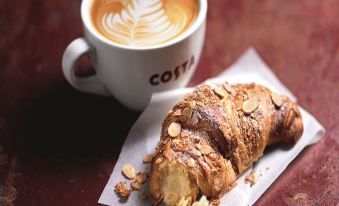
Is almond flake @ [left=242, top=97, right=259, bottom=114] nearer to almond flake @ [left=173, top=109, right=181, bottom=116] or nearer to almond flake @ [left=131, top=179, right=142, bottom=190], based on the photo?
almond flake @ [left=173, top=109, right=181, bottom=116]

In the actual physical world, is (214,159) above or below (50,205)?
above

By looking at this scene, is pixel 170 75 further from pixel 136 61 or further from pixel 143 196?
pixel 143 196

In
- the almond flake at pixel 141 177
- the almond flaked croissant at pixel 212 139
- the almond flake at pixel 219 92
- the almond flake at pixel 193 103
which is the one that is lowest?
the almond flake at pixel 141 177

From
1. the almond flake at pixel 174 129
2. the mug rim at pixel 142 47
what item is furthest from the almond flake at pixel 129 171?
the mug rim at pixel 142 47

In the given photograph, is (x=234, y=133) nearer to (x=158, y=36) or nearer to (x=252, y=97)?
(x=252, y=97)

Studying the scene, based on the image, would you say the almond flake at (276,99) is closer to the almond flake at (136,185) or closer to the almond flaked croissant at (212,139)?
the almond flaked croissant at (212,139)

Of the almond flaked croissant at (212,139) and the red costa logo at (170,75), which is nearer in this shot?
the almond flaked croissant at (212,139)

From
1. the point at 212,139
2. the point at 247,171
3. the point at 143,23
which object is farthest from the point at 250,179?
the point at 143,23

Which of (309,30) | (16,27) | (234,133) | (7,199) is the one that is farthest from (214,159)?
(16,27)
